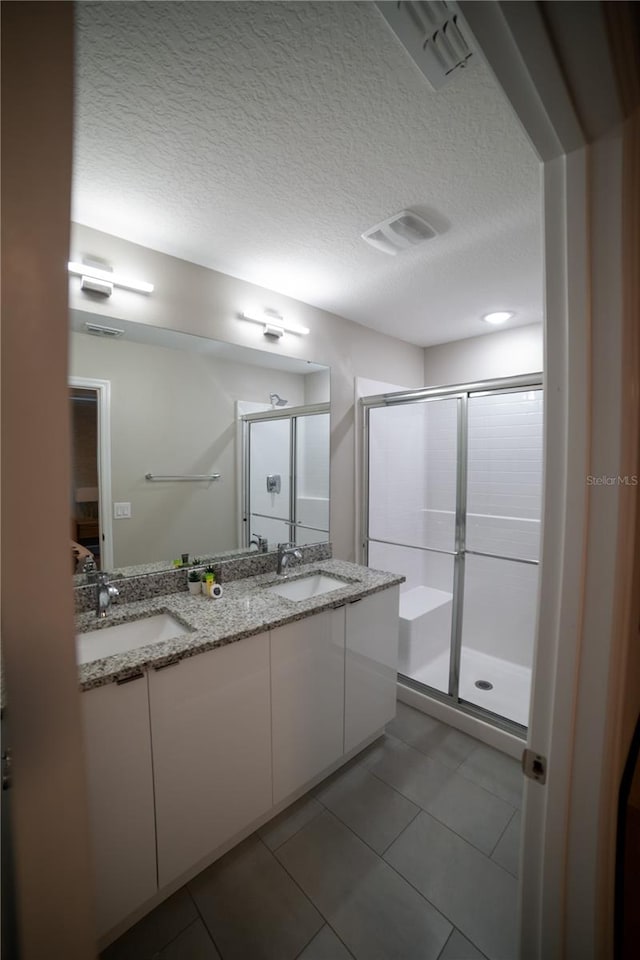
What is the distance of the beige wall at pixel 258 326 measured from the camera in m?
1.64

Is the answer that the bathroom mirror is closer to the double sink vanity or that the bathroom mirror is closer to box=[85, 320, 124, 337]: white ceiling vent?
box=[85, 320, 124, 337]: white ceiling vent

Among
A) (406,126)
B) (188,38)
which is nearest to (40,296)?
(188,38)

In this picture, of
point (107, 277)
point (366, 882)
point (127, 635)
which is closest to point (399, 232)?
point (107, 277)

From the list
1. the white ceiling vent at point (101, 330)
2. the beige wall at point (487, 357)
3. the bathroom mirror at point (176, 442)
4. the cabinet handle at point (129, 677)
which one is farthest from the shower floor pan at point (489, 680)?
the white ceiling vent at point (101, 330)

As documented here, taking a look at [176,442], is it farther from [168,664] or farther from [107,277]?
[168,664]

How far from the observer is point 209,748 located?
1.35 m

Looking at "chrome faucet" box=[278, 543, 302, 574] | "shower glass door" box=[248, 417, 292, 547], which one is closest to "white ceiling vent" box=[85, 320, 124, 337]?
"shower glass door" box=[248, 417, 292, 547]

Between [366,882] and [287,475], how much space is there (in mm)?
1847

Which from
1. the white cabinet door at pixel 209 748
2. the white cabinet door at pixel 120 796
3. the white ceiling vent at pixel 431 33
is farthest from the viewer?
the white cabinet door at pixel 209 748

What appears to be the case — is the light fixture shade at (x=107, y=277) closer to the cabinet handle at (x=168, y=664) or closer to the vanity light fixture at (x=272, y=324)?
the vanity light fixture at (x=272, y=324)

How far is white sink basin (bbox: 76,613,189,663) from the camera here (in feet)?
4.58

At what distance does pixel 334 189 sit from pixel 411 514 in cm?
241

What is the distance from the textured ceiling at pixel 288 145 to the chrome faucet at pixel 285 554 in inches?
58.6

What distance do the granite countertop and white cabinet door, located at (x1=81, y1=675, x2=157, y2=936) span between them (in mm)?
63
